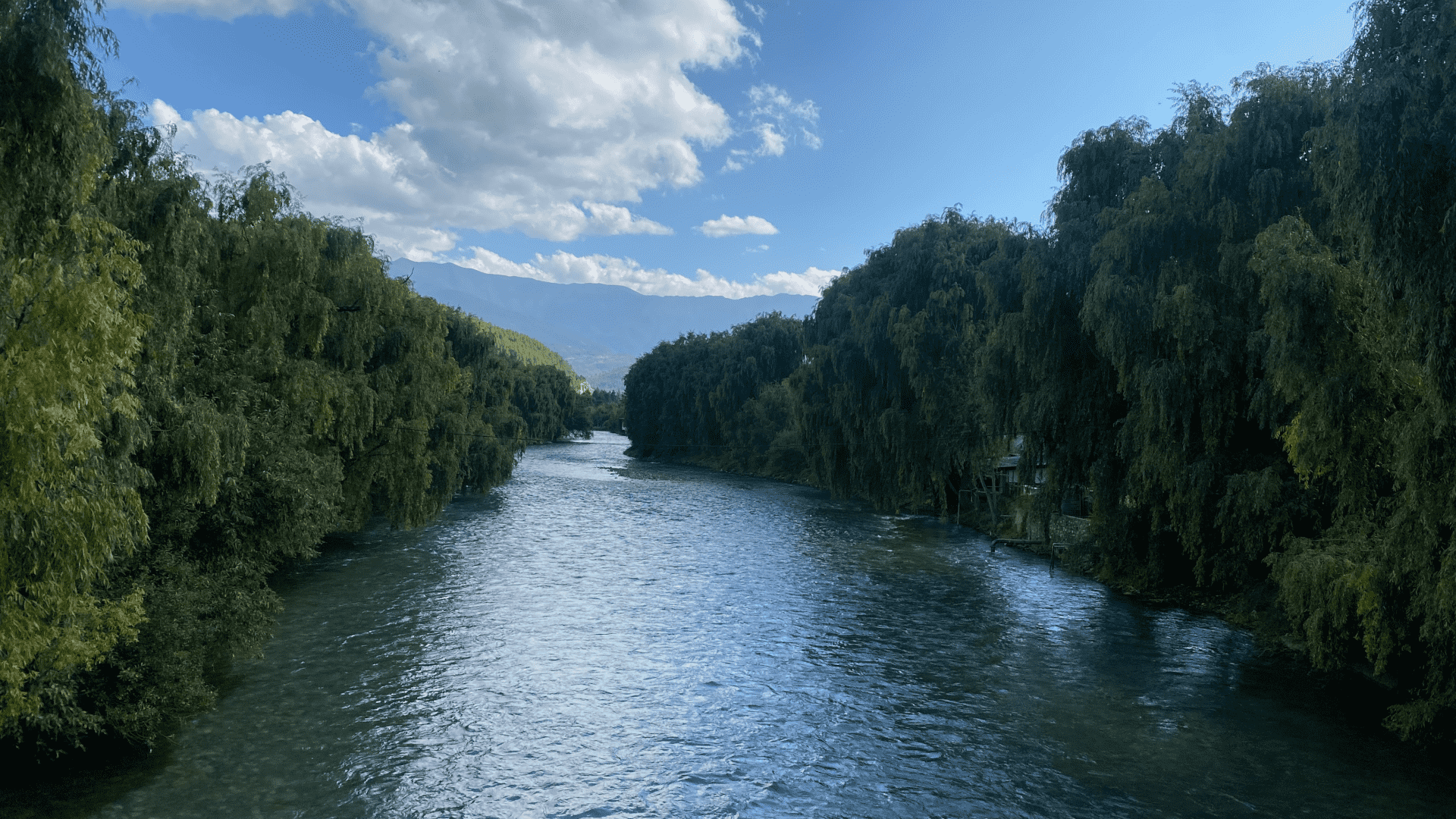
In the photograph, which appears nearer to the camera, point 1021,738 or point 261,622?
point 1021,738

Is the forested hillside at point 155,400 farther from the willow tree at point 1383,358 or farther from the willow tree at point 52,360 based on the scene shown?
the willow tree at point 1383,358

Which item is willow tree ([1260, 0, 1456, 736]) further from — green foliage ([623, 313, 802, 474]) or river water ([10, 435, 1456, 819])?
green foliage ([623, 313, 802, 474])

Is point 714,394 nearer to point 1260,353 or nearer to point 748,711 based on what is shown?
point 1260,353

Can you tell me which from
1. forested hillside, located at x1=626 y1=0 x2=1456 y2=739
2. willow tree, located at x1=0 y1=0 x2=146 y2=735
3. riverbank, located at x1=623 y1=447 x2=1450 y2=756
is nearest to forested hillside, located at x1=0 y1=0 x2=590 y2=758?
willow tree, located at x1=0 y1=0 x2=146 y2=735

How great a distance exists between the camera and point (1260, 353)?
1850cm

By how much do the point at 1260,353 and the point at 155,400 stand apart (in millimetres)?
21551

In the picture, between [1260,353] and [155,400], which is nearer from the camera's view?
[155,400]

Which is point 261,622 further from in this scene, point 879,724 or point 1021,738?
point 1021,738

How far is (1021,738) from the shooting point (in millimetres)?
13703

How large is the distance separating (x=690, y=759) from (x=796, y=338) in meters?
64.4

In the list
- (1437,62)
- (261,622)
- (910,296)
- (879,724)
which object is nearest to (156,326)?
(261,622)

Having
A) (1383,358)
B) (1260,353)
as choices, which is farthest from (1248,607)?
(1383,358)

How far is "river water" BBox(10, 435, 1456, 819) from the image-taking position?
37.8 ft

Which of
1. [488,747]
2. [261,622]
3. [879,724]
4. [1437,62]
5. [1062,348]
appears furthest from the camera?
[1062,348]
